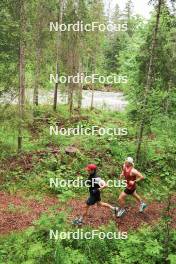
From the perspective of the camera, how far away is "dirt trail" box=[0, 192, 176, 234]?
1320 cm

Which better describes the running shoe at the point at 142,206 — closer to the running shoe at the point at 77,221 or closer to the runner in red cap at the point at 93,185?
the runner in red cap at the point at 93,185

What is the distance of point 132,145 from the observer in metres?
20.5

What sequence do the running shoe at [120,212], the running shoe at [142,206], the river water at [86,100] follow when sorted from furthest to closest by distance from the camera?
1. the river water at [86,100]
2. the running shoe at [142,206]
3. the running shoe at [120,212]

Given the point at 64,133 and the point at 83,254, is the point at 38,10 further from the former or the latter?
the point at 83,254

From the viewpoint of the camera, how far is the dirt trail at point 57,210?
43.3ft

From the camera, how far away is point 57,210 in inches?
558

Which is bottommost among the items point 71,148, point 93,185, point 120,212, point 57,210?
point 57,210

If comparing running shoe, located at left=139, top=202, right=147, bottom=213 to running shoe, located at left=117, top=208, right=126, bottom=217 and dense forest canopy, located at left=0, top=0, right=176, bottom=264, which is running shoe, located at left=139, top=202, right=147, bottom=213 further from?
running shoe, located at left=117, top=208, right=126, bottom=217

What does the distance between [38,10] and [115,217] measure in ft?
57.1

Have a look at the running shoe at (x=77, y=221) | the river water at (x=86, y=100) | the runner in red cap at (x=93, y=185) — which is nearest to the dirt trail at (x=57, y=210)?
the running shoe at (x=77, y=221)

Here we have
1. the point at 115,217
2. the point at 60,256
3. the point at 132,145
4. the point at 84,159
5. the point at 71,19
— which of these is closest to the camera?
the point at 60,256

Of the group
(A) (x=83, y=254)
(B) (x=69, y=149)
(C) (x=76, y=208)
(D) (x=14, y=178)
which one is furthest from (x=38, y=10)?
(A) (x=83, y=254)

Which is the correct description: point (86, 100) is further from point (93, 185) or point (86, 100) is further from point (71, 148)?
point (93, 185)

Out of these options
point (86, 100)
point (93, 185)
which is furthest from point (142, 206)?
point (86, 100)
